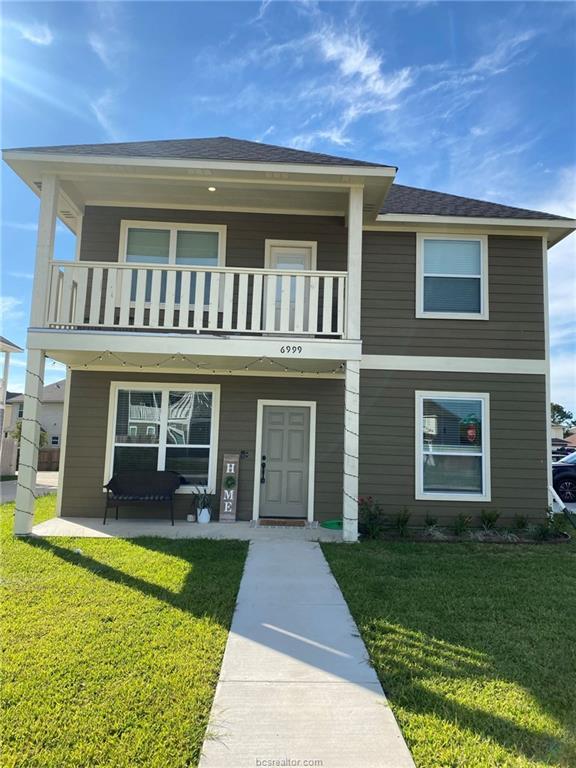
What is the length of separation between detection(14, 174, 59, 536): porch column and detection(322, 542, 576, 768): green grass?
4.32m

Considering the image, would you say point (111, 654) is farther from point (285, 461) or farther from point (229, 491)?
point (285, 461)

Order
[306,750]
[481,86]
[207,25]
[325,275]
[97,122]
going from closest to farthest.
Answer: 1. [306,750]
2. [325,275]
3. [207,25]
4. [481,86]
5. [97,122]

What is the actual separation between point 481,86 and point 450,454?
23.2 feet

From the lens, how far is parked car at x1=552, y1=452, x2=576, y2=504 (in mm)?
13797

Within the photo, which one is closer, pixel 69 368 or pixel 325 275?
pixel 325 275

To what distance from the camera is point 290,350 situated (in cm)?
709

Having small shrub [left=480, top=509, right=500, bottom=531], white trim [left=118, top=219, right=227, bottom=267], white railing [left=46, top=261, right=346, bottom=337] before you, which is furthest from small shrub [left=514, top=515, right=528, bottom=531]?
white trim [left=118, top=219, right=227, bottom=267]

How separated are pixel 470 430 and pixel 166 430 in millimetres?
5473

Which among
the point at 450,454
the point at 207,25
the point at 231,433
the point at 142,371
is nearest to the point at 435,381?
the point at 450,454

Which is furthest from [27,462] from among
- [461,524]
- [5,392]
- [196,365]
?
[5,392]

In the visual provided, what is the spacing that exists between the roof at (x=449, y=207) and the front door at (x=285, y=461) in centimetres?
408

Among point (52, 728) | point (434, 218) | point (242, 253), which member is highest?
point (434, 218)

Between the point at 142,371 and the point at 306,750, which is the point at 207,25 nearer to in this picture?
the point at 142,371

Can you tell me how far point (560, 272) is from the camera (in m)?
11.4
